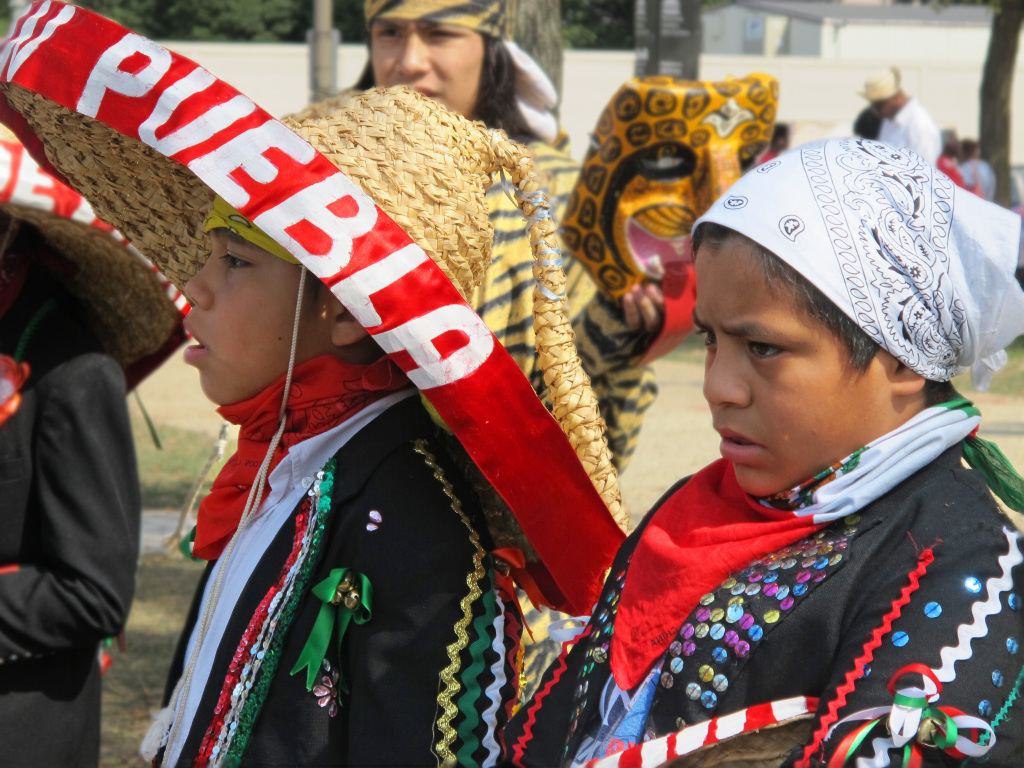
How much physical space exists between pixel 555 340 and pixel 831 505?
0.62 m

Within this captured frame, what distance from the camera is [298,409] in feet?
6.06

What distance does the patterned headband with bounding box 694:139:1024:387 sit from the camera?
1.45 m

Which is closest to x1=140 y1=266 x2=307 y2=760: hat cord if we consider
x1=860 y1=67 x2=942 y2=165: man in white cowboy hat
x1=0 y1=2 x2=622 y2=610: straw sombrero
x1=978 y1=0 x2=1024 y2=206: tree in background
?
x1=0 y1=2 x2=622 y2=610: straw sombrero

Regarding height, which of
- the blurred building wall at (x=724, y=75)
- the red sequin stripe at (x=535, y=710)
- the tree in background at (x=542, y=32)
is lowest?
the blurred building wall at (x=724, y=75)

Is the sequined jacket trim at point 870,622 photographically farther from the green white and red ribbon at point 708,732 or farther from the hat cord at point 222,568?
the hat cord at point 222,568

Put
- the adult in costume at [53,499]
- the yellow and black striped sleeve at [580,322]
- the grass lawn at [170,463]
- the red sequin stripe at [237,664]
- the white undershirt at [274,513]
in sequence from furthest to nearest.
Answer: the grass lawn at [170,463] → the yellow and black striped sleeve at [580,322] → the adult in costume at [53,499] → the white undershirt at [274,513] → the red sequin stripe at [237,664]

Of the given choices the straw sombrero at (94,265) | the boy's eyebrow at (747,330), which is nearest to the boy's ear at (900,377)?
the boy's eyebrow at (747,330)

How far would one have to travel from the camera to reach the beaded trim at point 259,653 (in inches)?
65.7

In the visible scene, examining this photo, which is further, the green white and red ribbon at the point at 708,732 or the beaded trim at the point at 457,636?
the beaded trim at the point at 457,636

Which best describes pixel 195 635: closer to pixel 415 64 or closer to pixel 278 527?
pixel 278 527

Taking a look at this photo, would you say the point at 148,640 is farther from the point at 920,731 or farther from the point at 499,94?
the point at 920,731

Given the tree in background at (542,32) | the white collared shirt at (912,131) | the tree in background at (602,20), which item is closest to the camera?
the tree in background at (542,32)

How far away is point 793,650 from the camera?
4.56 feet

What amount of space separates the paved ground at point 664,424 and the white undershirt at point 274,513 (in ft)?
15.1
